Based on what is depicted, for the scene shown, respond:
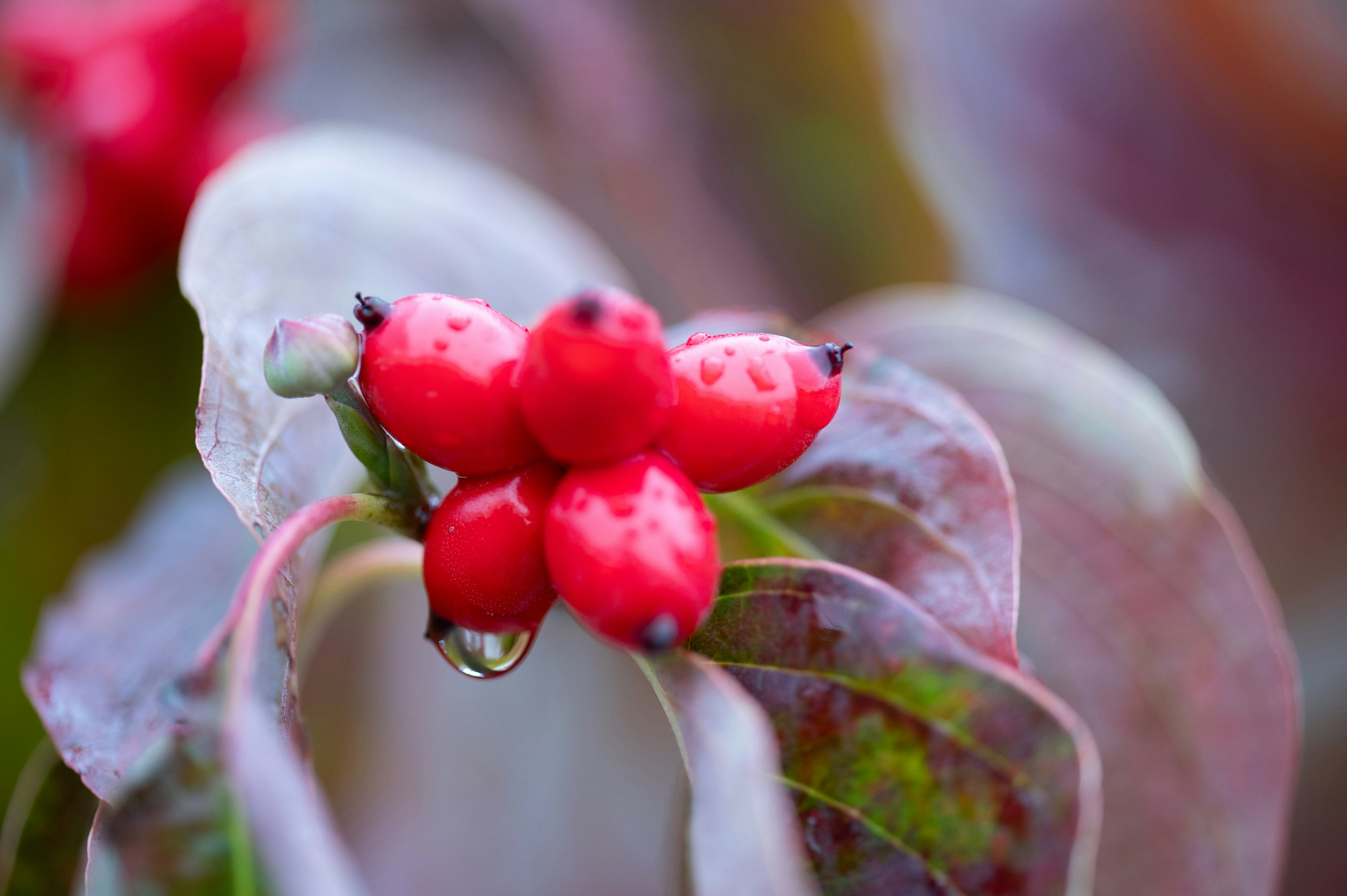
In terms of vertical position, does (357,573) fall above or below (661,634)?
below

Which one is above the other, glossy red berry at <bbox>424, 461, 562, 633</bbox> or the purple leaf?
glossy red berry at <bbox>424, 461, 562, 633</bbox>

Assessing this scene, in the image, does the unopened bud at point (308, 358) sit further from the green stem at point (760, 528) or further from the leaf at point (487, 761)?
the leaf at point (487, 761)

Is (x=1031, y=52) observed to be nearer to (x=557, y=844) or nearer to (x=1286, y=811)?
(x=1286, y=811)

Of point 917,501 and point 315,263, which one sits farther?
point 315,263

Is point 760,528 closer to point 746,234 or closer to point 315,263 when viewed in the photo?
point 315,263

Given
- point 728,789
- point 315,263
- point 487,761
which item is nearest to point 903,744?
point 728,789

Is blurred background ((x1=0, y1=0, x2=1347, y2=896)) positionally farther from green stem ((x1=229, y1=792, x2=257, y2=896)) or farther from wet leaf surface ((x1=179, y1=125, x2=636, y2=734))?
green stem ((x1=229, y1=792, x2=257, y2=896))

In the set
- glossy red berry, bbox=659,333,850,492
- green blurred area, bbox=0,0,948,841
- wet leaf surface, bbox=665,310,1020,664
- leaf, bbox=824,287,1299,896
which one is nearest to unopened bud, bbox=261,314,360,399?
glossy red berry, bbox=659,333,850,492
